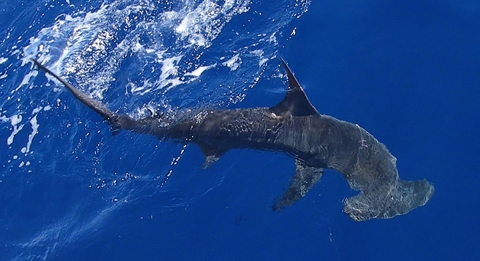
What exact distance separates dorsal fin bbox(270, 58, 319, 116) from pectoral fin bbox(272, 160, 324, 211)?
1.39 meters

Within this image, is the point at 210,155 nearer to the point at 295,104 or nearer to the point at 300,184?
the point at 300,184

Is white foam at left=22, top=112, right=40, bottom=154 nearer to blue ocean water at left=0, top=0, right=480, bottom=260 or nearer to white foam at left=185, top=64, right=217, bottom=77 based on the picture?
blue ocean water at left=0, top=0, right=480, bottom=260

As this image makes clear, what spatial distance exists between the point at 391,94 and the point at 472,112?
235 centimetres

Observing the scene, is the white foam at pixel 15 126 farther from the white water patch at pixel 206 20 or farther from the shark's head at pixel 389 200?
the shark's head at pixel 389 200

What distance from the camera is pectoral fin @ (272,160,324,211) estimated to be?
511 inches

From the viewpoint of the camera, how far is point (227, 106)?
15.5 metres

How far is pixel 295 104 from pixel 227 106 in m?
3.40

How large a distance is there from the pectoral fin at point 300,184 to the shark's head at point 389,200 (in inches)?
45.2

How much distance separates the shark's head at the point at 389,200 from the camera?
11.8m

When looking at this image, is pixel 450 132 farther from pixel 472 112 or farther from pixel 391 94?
pixel 391 94

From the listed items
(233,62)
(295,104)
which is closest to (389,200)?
(295,104)

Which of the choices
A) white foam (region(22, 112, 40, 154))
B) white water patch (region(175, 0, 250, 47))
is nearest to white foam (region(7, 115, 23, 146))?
white foam (region(22, 112, 40, 154))

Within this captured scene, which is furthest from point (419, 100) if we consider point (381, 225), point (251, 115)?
point (251, 115)

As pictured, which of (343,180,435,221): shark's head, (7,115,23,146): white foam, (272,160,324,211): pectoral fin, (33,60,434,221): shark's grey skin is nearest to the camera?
(343,180,435,221): shark's head
